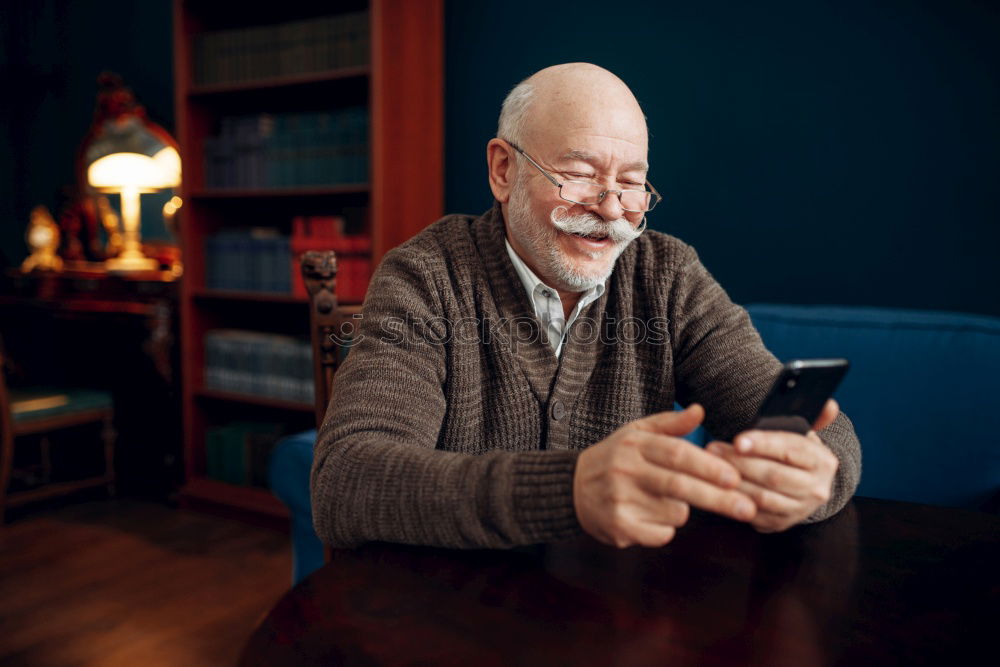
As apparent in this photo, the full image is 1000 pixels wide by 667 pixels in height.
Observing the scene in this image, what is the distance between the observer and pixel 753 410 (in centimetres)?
119

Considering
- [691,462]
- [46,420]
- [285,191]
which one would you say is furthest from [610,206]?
[46,420]

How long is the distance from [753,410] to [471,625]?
2.35 ft

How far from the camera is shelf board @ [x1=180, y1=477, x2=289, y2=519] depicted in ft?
9.56

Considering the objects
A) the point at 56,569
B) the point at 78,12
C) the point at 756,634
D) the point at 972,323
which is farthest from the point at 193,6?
the point at 756,634

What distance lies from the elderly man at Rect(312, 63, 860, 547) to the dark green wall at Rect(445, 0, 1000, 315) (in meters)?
1.08

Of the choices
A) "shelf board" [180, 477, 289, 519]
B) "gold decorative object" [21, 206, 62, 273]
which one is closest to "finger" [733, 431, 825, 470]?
"shelf board" [180, 477, 289, 519]

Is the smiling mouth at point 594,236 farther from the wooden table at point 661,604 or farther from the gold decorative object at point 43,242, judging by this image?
the gold decorative object at point 43,242

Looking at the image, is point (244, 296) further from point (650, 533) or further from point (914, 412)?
point (650, 533)

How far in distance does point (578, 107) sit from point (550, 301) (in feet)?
1.13

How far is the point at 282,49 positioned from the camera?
2.82 metres

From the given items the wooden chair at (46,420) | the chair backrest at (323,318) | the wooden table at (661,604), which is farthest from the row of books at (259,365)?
the wooden table at (661,604)

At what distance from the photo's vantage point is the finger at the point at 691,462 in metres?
0.69

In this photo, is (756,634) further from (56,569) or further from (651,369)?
(56,569)

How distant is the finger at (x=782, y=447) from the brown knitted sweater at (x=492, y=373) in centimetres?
21
